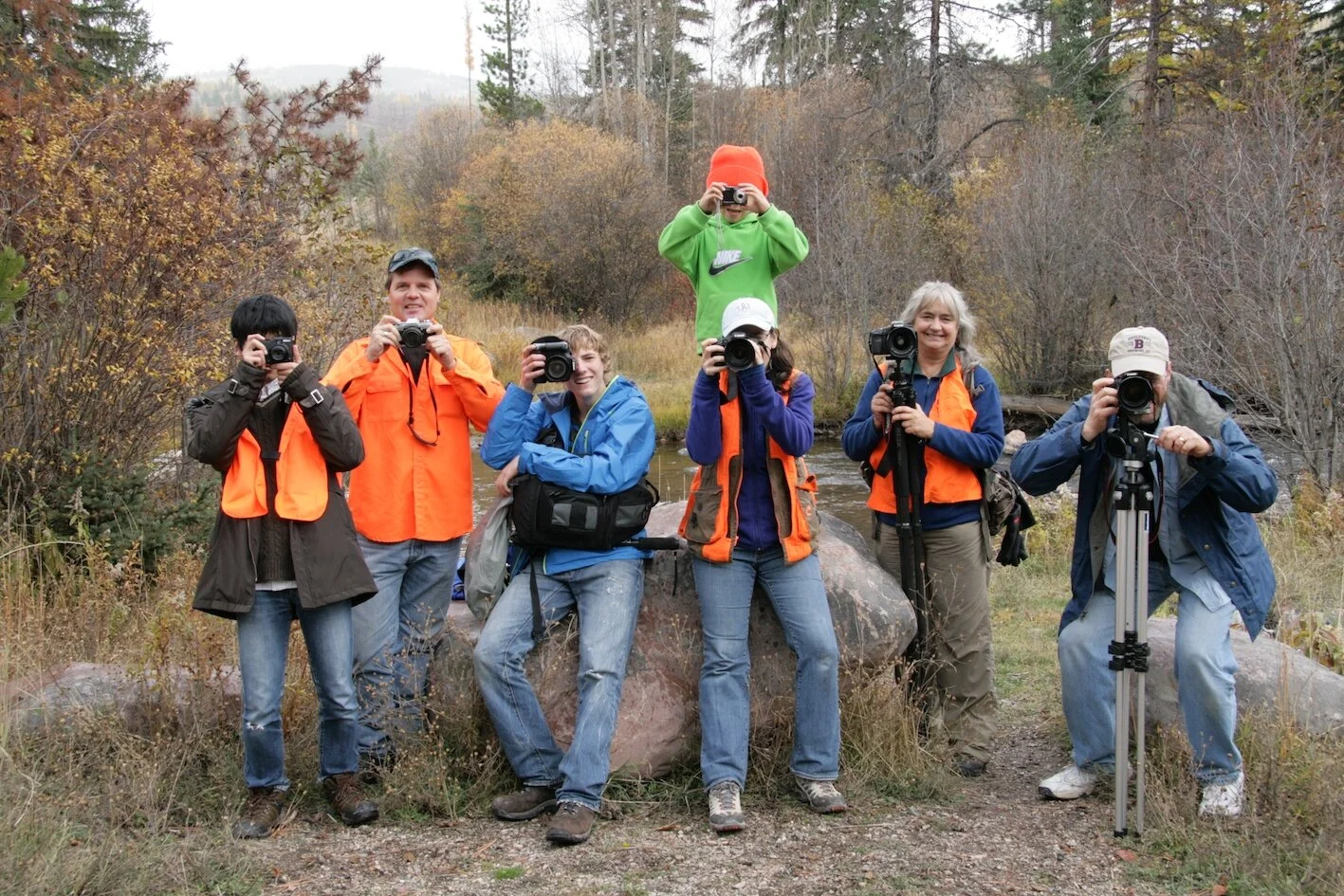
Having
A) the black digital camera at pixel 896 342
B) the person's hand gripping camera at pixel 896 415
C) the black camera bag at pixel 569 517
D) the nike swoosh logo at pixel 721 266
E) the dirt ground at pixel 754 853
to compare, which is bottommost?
the dirt ground at pixel 754 853

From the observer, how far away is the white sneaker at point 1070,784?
400 cm

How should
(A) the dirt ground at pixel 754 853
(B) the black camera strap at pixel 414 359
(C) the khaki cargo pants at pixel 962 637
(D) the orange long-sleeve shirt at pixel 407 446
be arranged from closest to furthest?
(A) the dirt ground at pixel 754 853 < (D) the orange long-sleeve shirt at pixel 407 446 < (B) the black camera strap at pixel 414 359 < (C) the khaki cargo pants at pixel 962 637

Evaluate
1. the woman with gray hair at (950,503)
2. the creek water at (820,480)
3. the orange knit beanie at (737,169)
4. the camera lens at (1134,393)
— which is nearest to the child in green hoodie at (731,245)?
the orange knit beanie at (737,169)

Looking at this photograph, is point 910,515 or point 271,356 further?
point 910,515

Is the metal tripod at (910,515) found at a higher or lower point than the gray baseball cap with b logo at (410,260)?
lower

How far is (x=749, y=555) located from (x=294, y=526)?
1574 millimetres

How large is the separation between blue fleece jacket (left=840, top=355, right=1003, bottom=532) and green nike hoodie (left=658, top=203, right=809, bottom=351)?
3.11ft

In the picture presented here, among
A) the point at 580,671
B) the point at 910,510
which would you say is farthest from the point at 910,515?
the point at 580,671

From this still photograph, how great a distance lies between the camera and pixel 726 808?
3809mm

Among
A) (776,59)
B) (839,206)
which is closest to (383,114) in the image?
(776,59)

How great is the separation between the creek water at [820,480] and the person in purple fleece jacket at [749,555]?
6227 mm

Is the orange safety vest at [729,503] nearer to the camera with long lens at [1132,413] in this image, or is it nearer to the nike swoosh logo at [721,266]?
the camera with long lens at [1132,413]

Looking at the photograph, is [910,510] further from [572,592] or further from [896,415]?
[572,592]

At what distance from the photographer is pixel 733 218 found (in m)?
5.17
